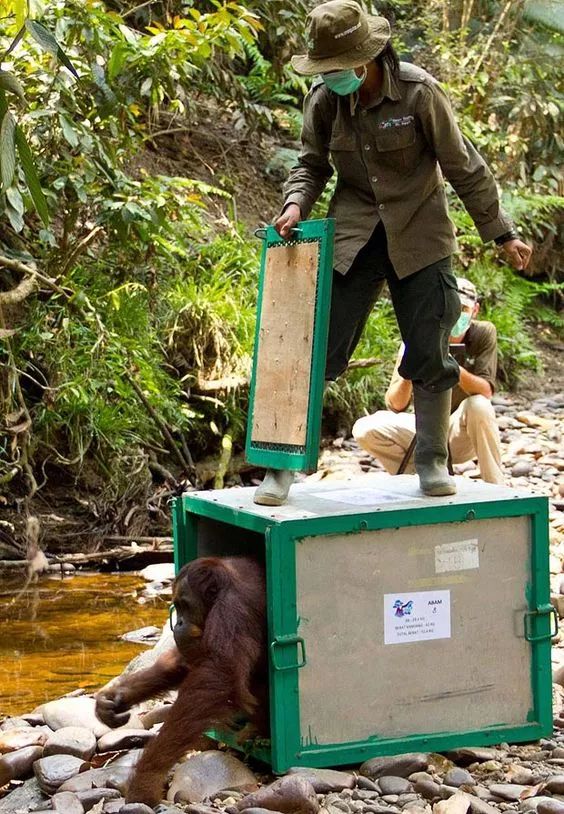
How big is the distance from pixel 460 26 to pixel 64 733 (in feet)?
40.0

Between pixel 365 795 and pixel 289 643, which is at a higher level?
pixel 289 643

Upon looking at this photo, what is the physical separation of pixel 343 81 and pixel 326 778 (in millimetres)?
2033

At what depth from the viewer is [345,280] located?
3748mm

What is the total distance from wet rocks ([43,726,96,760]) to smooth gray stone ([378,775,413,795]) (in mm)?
916

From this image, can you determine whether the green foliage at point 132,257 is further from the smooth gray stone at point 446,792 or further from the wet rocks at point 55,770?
the smooth gray stone at point 446,792

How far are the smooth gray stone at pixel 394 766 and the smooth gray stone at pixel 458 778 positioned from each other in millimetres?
82

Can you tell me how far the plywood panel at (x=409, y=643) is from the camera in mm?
3223

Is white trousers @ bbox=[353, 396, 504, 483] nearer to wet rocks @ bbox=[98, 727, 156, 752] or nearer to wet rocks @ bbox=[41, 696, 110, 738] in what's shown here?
wet rocks @ bbox=[41, 696, 110, 738]

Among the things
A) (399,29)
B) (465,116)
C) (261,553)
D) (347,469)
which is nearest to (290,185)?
(261,553)

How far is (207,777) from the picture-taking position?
318 cm

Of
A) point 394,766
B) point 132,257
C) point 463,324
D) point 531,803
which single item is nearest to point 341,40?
point 394,766

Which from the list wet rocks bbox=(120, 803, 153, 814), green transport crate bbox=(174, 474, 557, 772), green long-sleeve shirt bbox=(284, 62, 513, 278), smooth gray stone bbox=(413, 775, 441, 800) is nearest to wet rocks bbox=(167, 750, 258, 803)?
green transport crate bbox=(174, 474, 557, 772)

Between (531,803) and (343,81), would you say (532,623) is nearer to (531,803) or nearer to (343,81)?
(531,803)

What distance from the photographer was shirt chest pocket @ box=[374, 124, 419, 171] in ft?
11.9
